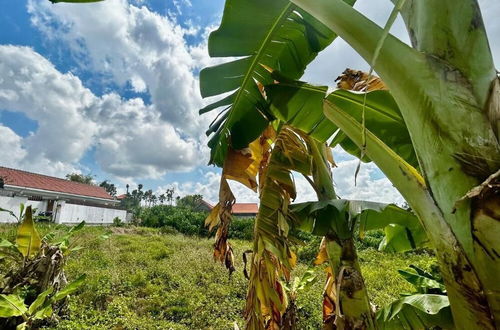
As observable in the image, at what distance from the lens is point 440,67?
64 cm

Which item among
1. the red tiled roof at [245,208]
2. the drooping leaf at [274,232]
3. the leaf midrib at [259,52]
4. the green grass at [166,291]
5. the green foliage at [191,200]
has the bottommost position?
the green grass at [166,291]

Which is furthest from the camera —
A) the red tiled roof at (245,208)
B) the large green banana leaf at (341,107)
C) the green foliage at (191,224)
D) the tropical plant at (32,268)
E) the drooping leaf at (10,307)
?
the red tiled roof at (245,208)

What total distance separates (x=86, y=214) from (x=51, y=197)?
94.7 inches

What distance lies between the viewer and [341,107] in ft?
5.31

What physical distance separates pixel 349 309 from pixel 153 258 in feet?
23.9

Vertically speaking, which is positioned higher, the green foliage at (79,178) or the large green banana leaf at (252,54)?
the green foliage at (79,178)

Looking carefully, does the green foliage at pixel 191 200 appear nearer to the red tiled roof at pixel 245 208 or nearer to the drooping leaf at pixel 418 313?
the red tiled roof at pixel 245 208

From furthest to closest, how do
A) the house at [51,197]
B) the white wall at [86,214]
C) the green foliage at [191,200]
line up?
the green foliage at [191,200], the white wall at [86,214], the house at [51,197]

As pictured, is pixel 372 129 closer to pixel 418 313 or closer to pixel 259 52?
pixel 259 52

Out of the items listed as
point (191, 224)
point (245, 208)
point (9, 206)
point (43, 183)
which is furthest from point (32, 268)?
point (245, 208)

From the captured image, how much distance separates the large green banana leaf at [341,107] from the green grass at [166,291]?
326 centimetres

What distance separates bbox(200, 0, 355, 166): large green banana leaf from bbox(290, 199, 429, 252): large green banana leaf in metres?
0.62

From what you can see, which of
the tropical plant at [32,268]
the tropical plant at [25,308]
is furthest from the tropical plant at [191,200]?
the tropical plant at [25,308]

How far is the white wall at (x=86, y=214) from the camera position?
1709 cm
